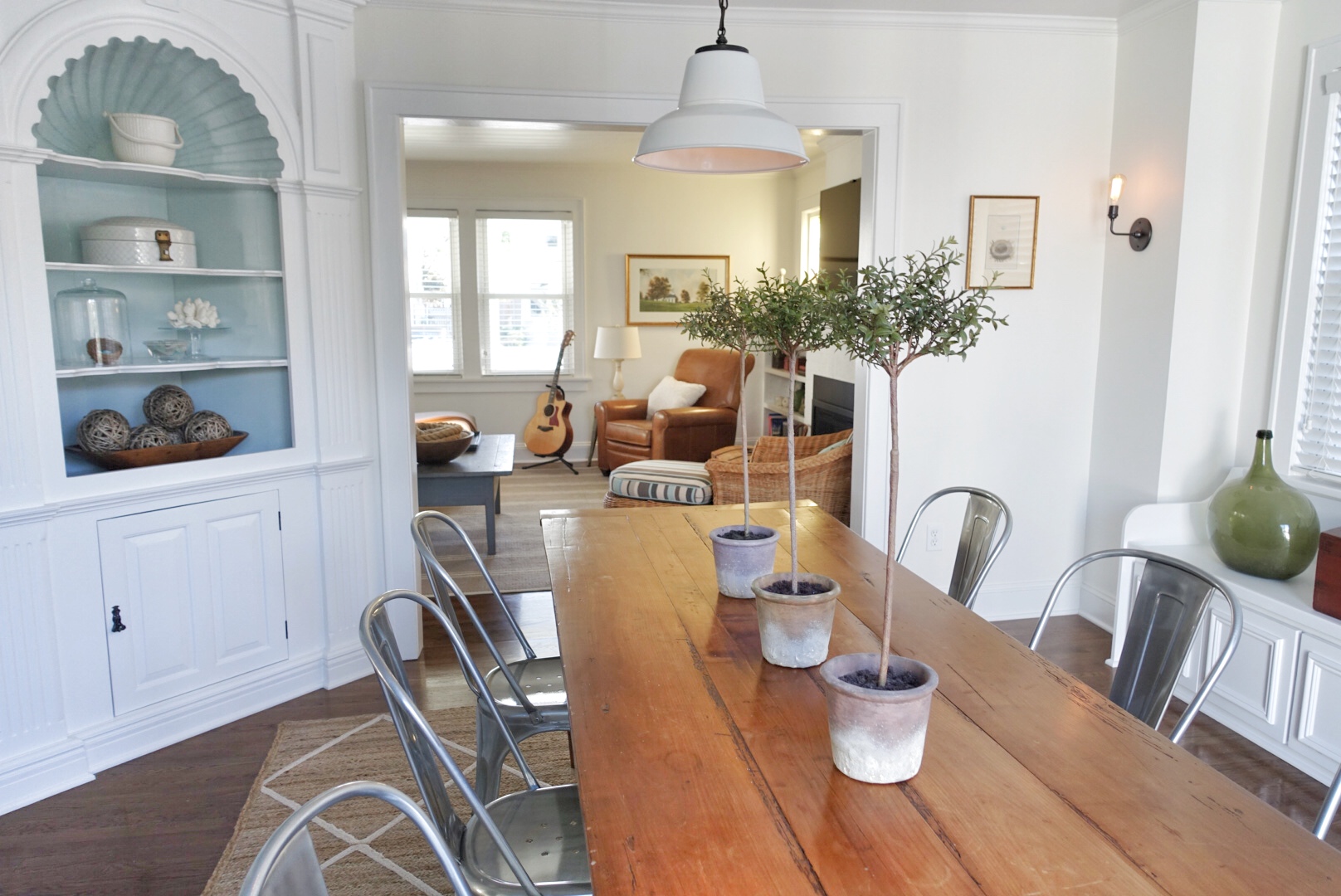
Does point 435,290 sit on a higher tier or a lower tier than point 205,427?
higher

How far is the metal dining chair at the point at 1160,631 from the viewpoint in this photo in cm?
175

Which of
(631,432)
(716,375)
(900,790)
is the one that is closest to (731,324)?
(900,790)

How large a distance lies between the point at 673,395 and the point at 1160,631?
560 centimetres

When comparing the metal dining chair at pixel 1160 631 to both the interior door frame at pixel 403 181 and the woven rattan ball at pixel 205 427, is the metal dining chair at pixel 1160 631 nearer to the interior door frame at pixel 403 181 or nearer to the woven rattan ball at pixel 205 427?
the interior door frame at pixel 403 181

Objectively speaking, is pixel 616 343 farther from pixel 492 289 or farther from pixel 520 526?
pixel 520 526

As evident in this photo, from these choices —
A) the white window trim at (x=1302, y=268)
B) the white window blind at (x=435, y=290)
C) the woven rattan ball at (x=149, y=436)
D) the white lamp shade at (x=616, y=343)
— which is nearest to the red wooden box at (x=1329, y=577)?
the white window trim at (x=1302, y=268)

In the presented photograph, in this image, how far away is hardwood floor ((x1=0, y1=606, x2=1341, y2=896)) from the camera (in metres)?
2.24

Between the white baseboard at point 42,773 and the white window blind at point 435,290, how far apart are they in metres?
5.26

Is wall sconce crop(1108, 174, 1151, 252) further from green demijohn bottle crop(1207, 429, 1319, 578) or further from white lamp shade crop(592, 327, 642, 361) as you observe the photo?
white lamp shade crop(592, 327, 642, 361)

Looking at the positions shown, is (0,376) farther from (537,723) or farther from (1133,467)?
(1133,467)

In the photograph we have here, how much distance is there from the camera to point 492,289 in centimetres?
783

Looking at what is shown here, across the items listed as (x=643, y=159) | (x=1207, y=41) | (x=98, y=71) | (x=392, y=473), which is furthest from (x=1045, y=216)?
(x=98, y=71)

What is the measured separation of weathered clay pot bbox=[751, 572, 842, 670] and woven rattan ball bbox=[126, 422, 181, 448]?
2251mm

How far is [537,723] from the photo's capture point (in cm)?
202
